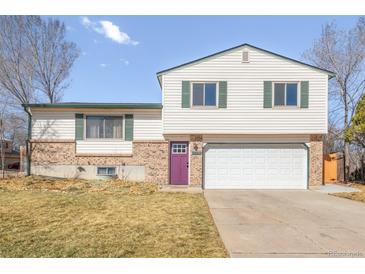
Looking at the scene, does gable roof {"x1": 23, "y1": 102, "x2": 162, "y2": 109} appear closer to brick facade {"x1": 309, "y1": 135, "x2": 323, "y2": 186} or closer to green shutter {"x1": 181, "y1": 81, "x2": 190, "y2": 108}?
green shutter {"x1": 181, "y1": 81, "x2": 190, "y2": 108}

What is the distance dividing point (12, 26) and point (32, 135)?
1200cm

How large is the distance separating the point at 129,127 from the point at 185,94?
3295mm

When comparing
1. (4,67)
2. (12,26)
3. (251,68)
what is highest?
(12,26)

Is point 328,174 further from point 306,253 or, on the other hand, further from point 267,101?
point 306,253

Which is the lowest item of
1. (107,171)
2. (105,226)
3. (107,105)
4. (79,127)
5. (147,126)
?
(105,226)

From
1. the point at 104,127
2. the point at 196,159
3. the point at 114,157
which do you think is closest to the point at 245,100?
the point at 196,159

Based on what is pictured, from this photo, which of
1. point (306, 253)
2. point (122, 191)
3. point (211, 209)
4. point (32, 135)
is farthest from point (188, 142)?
point (306, 253)

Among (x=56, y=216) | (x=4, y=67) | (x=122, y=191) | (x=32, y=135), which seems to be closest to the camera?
(x=56, y=216)

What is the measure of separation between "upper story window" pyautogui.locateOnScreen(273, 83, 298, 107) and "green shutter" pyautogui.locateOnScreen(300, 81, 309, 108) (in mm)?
231

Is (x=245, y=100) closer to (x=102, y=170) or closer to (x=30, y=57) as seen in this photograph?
(x=102, y=170)

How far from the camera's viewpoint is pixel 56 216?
24.6 feet

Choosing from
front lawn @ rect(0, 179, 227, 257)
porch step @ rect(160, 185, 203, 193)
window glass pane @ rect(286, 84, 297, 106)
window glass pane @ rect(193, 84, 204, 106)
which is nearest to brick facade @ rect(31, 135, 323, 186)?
porch step @ rect(160, 185, 203, 193)

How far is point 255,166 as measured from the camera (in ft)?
46.1

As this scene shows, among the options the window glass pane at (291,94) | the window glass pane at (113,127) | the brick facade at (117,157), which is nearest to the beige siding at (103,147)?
the brick facade at (117,157)
